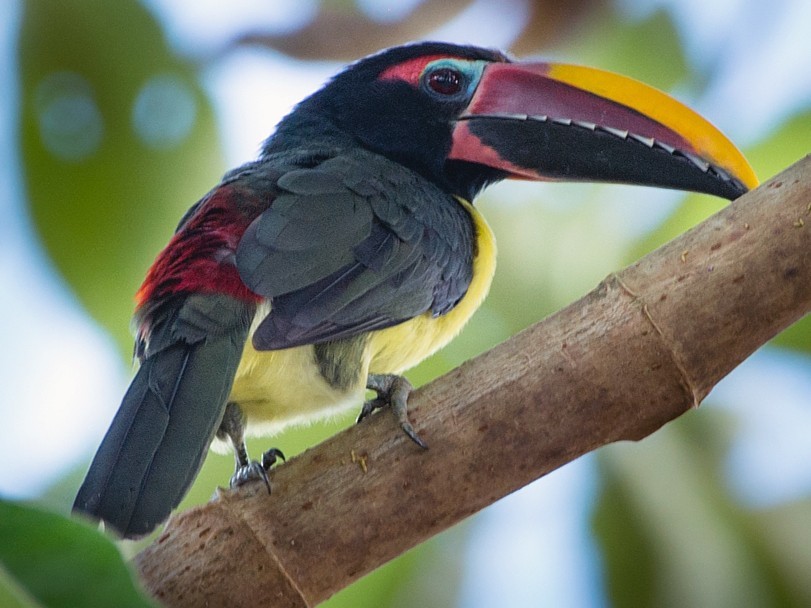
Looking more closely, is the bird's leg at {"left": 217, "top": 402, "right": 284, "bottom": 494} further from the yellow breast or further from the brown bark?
the brown bark

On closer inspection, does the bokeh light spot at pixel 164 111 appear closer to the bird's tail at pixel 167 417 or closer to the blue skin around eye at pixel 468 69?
the blue skin around eye at pixel 468 69

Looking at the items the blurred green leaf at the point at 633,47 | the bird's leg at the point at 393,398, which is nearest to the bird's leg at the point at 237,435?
the bird's leg at the point at 393,398

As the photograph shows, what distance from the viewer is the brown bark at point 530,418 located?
180 cm

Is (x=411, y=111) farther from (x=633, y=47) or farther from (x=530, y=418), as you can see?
(x=633, y=47)

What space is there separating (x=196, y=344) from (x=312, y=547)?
0.47 metres

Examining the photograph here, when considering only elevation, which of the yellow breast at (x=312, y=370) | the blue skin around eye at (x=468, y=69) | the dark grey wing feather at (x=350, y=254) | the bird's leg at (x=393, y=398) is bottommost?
the bird's leg at (x=393, y=398)

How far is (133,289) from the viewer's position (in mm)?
3557

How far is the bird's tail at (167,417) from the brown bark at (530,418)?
87mm

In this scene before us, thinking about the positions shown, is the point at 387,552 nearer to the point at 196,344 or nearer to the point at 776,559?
the point at 196,344

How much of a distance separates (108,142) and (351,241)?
5.55 feet

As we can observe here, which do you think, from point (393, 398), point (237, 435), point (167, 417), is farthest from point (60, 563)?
point (237, 435)

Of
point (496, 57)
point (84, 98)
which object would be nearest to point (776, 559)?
point (496, 57)

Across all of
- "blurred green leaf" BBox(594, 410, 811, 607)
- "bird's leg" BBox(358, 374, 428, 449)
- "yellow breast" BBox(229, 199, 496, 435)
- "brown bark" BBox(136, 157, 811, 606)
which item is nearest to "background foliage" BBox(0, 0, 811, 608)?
"blurred green leaf" BBox(594, 410, 811, 607)

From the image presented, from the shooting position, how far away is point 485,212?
3967 millimetres
